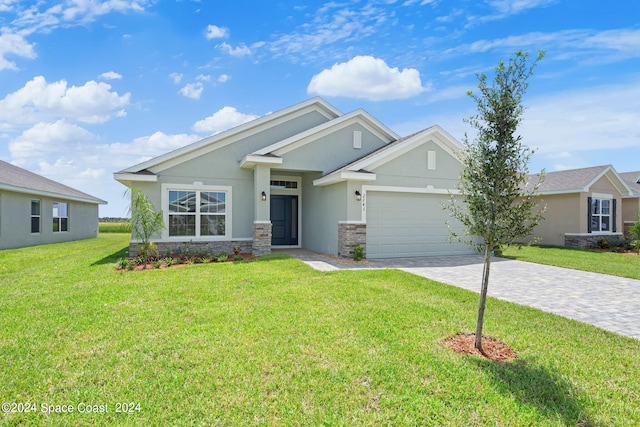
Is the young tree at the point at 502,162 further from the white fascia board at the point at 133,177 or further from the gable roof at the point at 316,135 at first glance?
the white fascia board at the point at 133,177

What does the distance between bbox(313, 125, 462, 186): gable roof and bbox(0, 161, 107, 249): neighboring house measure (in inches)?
575

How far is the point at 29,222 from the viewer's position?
17.5 metres

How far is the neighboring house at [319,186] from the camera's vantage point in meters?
12.2

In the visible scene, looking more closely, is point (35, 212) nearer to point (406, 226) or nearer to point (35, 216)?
point (35, 216)

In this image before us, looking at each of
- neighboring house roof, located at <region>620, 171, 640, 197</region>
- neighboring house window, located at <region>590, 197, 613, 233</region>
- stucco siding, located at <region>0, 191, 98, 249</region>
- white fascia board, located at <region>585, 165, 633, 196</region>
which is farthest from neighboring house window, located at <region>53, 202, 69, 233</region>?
neighboring house roof, located at <region>620, 171, 640, 197</region>

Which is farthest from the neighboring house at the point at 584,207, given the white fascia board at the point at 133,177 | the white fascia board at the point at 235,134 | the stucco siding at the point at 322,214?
A: the white fascia board at the point at 133,177

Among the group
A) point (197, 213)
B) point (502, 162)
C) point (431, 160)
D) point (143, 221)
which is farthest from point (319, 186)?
point (502, 162)

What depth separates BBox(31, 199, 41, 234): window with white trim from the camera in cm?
1789

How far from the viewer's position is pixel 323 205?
13.7 m

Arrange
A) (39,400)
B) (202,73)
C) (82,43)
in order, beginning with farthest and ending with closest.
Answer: (202,73), (82,43), (39,400)

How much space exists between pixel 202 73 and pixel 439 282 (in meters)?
11.8

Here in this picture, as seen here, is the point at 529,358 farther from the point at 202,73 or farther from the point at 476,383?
the point at 202,73

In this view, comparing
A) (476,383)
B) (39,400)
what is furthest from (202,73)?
(476,383)

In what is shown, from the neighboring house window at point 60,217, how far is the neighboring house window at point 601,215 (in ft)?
102
